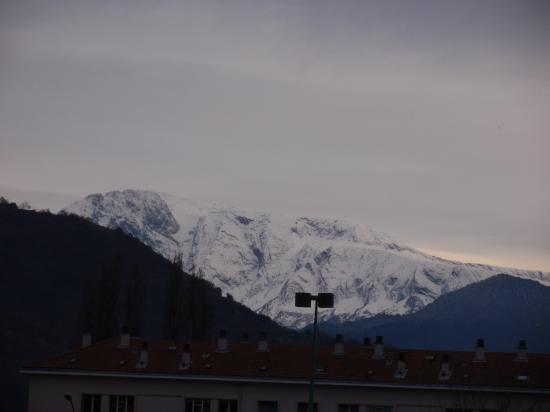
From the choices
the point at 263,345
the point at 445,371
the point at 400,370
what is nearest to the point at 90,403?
the point at 263,345

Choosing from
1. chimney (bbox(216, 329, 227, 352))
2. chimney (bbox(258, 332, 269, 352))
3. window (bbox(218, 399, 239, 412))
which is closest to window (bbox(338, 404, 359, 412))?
window (bbox(218, 399, 239, 412))

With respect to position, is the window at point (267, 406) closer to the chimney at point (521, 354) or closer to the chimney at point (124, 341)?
the chimney at point (124, 341)

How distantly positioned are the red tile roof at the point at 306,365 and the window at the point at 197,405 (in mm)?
1871

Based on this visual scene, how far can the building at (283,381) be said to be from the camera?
90375mm

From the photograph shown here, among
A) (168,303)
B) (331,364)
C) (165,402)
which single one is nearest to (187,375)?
(165,402)

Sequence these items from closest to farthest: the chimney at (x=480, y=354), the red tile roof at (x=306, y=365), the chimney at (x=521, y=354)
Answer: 1. the red tile roof at (x=306, y=365)
2. the chimney at (x=480, y=354)
3. the chimney at (x=521, y=354)

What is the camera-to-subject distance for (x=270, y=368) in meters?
93.2

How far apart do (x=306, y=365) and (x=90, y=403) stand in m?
15.0

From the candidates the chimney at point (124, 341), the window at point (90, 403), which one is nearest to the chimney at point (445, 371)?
the chimney at point (124, 341)

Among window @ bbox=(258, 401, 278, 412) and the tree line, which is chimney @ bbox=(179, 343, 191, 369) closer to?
→ window @ bbox=(258, 401, 278, 412)

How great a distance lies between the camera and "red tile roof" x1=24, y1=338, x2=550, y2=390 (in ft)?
299

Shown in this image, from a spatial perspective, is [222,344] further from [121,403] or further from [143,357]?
[121,403]

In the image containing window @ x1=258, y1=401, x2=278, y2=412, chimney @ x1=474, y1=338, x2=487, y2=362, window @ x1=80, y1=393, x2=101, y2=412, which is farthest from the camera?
chimney @ x1=474, y1=338, x2=487, y2=362

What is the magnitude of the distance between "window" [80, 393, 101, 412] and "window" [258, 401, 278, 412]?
11033 millimetres
